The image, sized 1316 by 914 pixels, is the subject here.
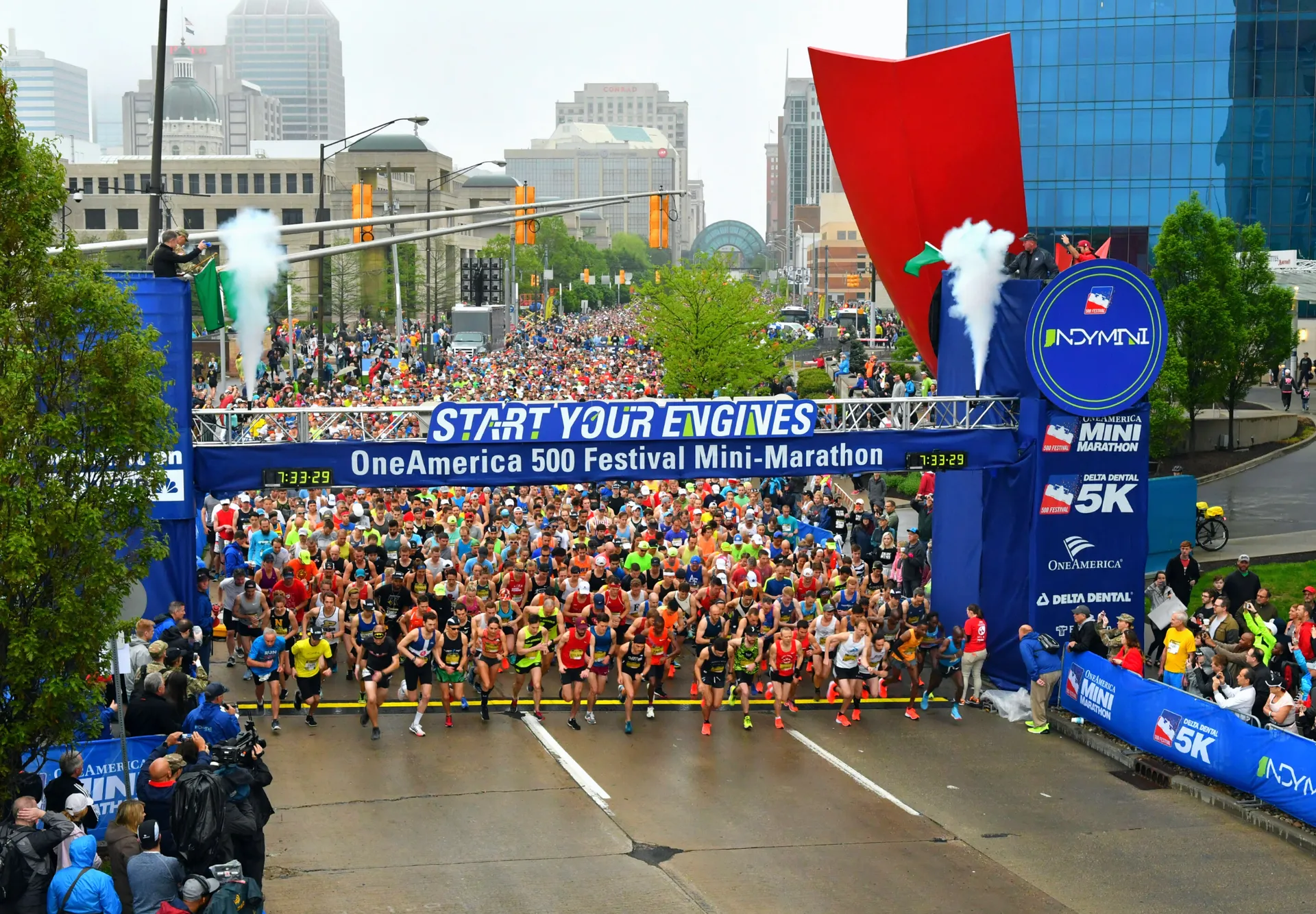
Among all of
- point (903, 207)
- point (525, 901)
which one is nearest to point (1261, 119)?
point (903, 207)

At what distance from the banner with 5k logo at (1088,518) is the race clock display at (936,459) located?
1041 millimetres

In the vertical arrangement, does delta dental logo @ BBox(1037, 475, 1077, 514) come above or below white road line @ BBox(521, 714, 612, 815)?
above

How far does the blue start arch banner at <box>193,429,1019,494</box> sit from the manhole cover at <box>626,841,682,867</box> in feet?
17.4

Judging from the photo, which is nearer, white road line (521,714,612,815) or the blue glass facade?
white road line (521,714,612,815)

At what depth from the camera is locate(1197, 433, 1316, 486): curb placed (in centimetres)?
3456

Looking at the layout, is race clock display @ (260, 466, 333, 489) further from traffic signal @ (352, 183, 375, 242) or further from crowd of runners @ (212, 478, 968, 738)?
traffic signal @ (352, 183, 375, 242)

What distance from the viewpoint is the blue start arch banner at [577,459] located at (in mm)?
15969

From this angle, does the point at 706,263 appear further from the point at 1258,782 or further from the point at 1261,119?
the point at 1258,782

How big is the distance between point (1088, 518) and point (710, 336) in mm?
27709

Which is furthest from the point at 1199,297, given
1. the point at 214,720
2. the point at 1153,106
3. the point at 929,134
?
the point at 1153,106

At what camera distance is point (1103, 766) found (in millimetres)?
15219

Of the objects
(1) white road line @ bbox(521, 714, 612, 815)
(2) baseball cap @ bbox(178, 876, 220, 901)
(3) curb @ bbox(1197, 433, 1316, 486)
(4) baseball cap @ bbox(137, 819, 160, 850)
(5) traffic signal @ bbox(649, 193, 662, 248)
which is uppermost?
(5) traffic signal @ bbox(649, 193, 662, 248)

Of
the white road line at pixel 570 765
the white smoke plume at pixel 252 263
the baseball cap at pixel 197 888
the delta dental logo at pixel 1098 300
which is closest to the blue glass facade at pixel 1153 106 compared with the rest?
the delta dental logo at pixel 1098 300

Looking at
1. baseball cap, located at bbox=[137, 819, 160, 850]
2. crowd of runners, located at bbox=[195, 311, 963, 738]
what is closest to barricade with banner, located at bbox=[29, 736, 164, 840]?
baseball cap, located at bbox=[137, 819, 160, 850]
